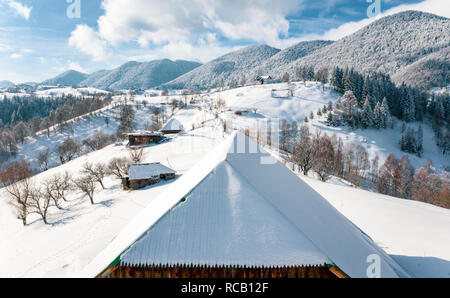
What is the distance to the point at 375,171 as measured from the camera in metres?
45.2

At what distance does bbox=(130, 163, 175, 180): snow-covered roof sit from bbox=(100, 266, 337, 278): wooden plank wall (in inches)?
753

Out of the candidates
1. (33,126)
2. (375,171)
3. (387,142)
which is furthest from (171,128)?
(33,126)

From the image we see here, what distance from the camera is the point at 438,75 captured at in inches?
5197

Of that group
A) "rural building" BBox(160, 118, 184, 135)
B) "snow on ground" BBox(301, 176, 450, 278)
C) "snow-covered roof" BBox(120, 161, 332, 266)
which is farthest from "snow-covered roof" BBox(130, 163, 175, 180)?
"rural building" BBox(160, 118, 184, 135)

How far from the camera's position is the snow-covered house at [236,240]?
4.47 meters

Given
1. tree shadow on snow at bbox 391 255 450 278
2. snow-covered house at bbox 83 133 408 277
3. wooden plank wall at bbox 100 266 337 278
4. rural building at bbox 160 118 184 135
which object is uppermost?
rural building at bbox 160 118 184 135

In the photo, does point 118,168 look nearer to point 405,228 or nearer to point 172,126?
point 405,228

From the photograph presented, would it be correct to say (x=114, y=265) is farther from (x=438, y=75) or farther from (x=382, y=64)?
(x=382, y=64)

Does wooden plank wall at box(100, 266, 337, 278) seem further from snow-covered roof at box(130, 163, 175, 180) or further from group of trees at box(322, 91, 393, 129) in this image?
group of trees at box(322, 91, 393, 129)

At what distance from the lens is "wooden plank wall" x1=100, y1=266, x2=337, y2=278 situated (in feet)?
15.8

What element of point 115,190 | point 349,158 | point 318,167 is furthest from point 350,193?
point 349,158

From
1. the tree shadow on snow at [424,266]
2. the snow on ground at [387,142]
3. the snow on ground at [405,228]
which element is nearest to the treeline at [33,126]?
the snow on ground at [405,228]

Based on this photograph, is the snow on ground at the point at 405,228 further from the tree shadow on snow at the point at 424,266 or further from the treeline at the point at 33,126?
the treeline at the point at 33,126

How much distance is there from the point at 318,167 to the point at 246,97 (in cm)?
6787
